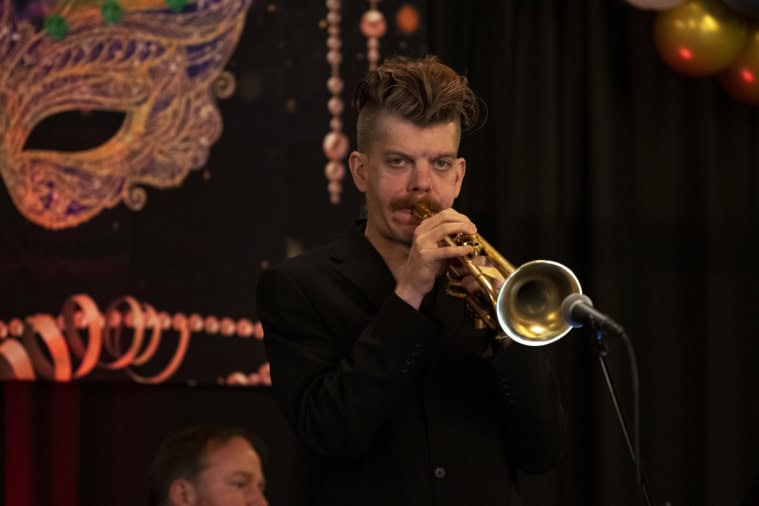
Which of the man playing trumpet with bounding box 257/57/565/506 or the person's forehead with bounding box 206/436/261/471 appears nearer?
the man playing trumpet with bounding box 257/57/565/506

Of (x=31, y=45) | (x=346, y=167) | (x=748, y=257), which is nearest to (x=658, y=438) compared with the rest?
(x=748, y=257)

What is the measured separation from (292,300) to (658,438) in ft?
7.81

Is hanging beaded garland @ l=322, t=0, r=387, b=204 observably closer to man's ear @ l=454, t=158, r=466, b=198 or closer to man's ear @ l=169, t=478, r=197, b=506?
man's ear @ l=169, t=478, r=197, b=506

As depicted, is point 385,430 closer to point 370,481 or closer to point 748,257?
point 370,481

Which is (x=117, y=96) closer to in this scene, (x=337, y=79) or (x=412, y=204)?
(x=337, y=79)

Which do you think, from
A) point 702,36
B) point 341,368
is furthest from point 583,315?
point 702,36

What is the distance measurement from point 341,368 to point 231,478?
102cm

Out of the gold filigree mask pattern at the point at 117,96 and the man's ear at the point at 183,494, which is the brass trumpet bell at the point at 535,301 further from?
the gold filigree mask pattern at the point at 117,96

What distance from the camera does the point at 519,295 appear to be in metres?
2.26

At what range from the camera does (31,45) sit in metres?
4.36

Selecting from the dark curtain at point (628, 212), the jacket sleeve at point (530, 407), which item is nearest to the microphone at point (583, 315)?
the jacket sleeve at point (530, 407)

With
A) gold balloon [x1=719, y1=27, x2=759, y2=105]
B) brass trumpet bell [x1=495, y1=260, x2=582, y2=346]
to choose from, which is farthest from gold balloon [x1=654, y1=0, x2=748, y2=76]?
brass trumpet bell [x1=495, y1=260, x2=582, y2=346]

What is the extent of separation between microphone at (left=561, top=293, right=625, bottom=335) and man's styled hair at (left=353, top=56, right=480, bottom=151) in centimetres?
57

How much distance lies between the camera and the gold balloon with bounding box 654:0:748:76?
3.90 meters
